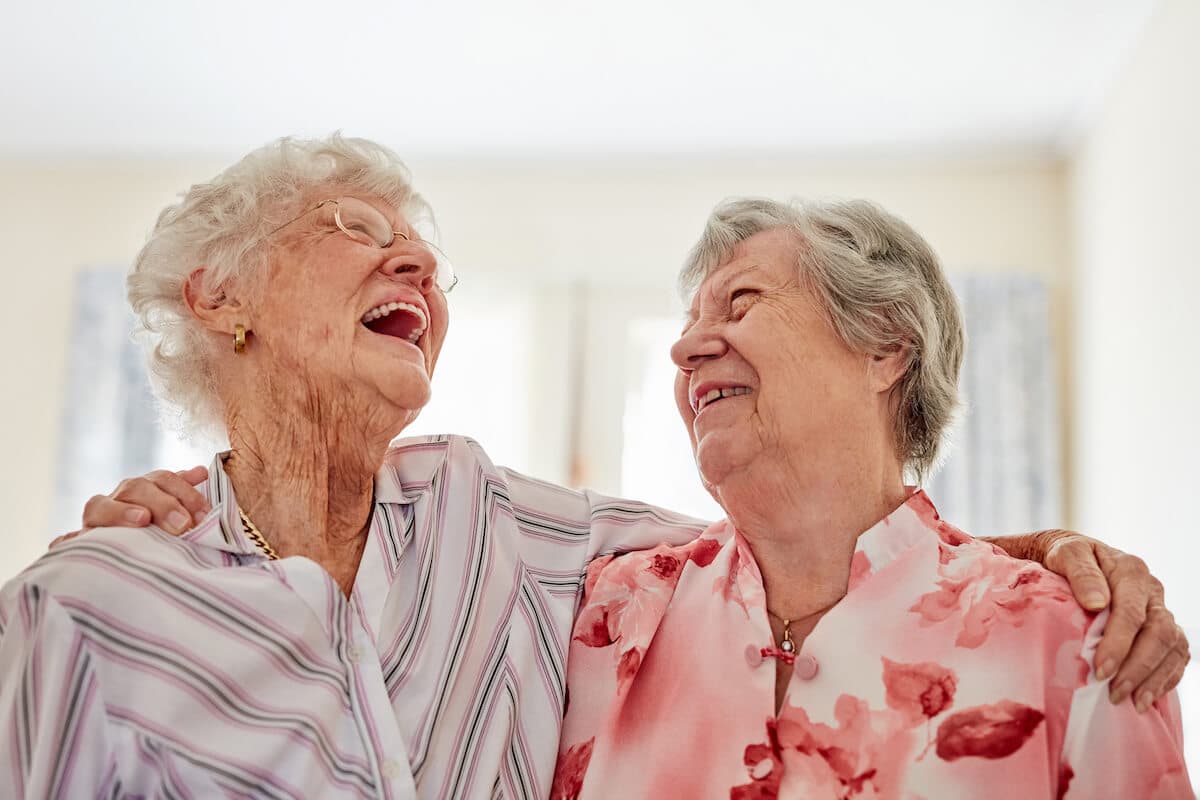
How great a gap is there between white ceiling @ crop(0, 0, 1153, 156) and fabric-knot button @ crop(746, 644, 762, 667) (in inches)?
104

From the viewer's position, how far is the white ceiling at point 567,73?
3.63 meters

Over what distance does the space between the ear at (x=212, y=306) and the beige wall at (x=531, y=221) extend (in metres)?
3.05

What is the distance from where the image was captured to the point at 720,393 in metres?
1.58

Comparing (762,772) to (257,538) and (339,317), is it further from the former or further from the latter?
(339,317)

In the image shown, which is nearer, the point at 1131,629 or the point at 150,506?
the point at 1131,629

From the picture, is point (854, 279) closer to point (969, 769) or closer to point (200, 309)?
point (969, 769)

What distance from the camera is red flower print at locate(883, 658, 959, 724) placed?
127 cm

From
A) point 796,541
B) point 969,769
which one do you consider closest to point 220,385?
point 796,541

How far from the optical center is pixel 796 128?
4383 millimetres

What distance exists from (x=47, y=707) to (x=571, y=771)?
625mm

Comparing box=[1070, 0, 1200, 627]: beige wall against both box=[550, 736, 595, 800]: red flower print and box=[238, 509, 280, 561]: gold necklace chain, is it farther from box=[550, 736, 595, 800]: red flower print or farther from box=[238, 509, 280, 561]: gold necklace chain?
box=[238, 509, 280, 561]: gold necklace chain

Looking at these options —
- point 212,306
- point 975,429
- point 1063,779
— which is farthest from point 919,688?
point 975,429

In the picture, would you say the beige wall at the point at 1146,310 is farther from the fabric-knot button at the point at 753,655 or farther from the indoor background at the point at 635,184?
the fabric-knot button at the point at 753,655

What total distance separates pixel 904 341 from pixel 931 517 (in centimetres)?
26
